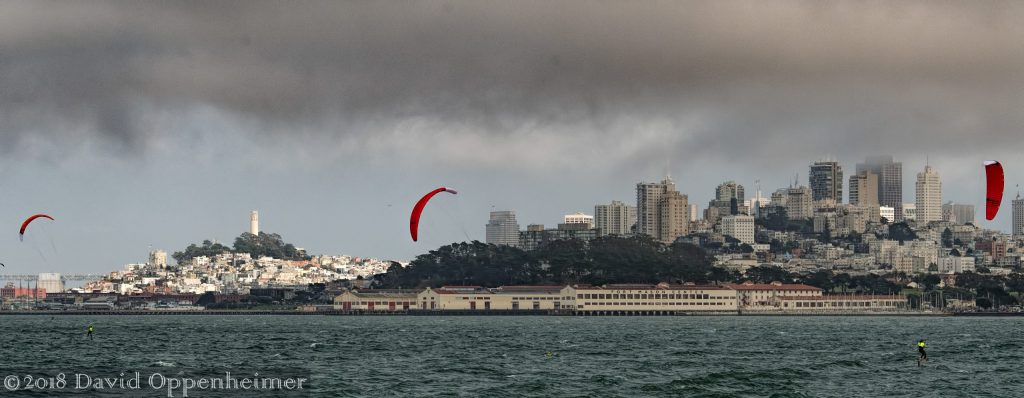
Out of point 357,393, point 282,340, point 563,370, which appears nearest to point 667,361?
point 563,370

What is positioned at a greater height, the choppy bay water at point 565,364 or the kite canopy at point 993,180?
the kite canopy at point 993,180

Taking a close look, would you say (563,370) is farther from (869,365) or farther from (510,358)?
(869,365)

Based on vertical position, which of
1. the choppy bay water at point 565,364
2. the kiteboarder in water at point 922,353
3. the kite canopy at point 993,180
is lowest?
the choppy bay water at point 565,364

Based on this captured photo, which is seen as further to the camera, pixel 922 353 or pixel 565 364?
pixel 922 353

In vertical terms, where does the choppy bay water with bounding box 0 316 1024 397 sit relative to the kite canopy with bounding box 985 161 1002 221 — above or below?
below

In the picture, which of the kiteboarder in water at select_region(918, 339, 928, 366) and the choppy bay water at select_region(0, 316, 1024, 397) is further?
the kiteboarder in water at select_region(918, 339, 928, 366)

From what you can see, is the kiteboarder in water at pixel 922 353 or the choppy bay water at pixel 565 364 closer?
the choppy bay water at pixel 565 364

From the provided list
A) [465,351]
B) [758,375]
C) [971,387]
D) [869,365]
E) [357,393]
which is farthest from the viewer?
[465,351]

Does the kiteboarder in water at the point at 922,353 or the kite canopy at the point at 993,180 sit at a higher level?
the kite canopy at the point at 993,180

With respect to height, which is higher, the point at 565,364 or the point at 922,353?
the point at 922,353

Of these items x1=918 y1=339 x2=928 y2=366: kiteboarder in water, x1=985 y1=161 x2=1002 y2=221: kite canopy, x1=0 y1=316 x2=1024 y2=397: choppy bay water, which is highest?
x1=985 y1=161 x2=1002 y2=221: kite canopy

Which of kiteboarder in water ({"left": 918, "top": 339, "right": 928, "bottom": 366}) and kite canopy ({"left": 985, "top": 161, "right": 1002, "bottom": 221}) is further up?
kite canopy ({"left": 985, "top": 161, "right": 1002, "bottom": 221})
